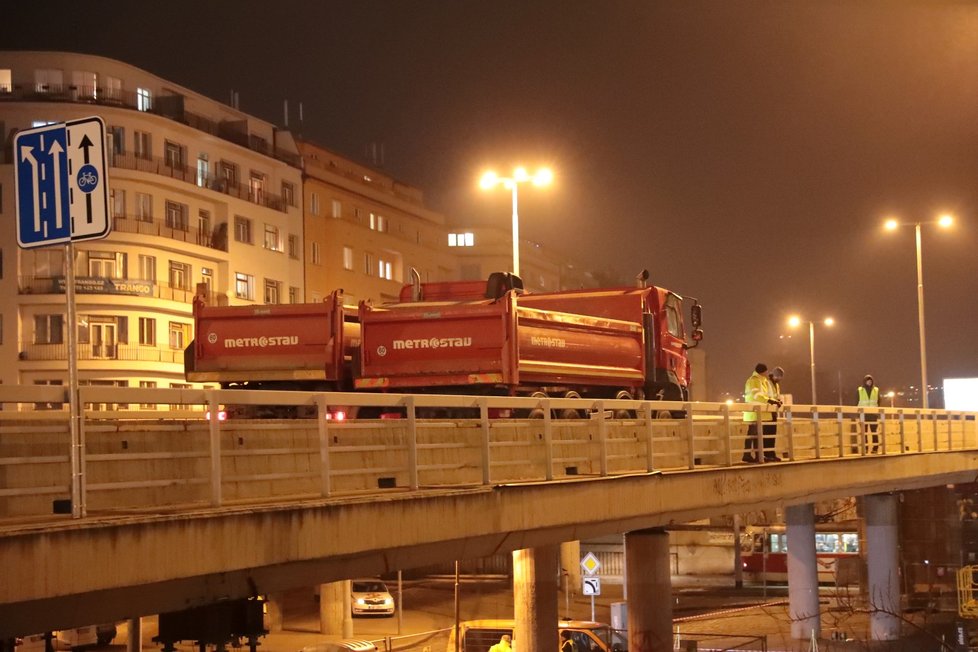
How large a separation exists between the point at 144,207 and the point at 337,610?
2157 cm

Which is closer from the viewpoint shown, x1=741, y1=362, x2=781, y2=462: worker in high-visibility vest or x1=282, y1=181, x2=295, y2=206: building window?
x1=741, y1=362, x2=781, y2=462: worker in high-visibility vest

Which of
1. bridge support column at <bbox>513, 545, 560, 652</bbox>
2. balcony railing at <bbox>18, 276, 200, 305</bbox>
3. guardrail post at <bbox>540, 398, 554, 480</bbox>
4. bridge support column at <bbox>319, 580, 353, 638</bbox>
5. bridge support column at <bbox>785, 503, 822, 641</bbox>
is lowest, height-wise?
bridge support column at <bbox>319, 580, 353, 638</bbox>

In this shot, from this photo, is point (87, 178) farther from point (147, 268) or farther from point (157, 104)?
point (157, 104)

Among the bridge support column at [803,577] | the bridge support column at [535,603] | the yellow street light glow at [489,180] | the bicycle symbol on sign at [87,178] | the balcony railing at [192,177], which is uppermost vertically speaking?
the balcony railing at [192,177]

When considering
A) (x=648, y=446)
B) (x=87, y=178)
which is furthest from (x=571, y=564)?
(x=87, y=178)

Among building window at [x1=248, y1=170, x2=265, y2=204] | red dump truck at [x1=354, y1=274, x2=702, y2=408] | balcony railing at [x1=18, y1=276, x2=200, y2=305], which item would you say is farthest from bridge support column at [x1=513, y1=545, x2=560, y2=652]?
building window at [x1=248, y1=170, x2=265, y2=204]

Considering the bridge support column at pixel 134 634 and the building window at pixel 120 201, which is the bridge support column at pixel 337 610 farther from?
the building window at pixel 120 201

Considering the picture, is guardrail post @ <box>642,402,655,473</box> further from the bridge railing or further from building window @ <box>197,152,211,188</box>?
building window @ <box>197,152,211,188</box>

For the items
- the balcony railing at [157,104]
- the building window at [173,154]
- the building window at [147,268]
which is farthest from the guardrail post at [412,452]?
the building window at [173,154]

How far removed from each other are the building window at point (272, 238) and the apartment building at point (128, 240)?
194 centimetres

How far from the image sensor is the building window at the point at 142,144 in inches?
1901

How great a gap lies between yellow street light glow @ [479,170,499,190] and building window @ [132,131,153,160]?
959 inches

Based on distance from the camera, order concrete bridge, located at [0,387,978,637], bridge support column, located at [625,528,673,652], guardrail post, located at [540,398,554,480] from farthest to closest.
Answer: bridge support column, located at [625,528,673,652], guardrail post, located at [540,398,554,480], concrete bridge, located at [0,387,978,637]

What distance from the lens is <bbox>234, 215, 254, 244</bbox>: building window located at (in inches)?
2114
